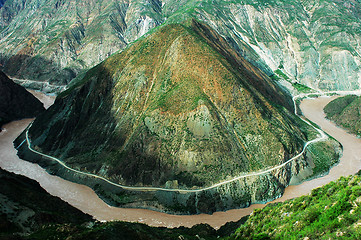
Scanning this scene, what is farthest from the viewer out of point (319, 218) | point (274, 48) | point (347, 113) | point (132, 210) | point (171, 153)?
point (274, 48)

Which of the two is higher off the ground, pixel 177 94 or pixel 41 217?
pixel 41 217

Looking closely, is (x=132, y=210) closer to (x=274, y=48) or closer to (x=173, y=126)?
(x=173, y=126)

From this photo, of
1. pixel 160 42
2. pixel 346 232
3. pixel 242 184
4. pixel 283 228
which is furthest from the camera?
pixel 160 42

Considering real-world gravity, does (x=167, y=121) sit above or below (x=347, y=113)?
above

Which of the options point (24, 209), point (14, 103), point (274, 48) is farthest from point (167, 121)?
point (274, 48)

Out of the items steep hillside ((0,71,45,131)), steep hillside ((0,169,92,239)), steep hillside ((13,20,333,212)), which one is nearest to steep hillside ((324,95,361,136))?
steep hillside ((13,20,333,212))

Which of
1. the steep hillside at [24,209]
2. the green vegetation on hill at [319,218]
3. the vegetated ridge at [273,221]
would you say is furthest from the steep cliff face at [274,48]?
the green vegetation on hill at [319,218]

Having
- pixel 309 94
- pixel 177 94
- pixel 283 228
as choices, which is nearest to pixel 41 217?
pixel 283 228

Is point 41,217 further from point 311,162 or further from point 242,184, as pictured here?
point 311,162
